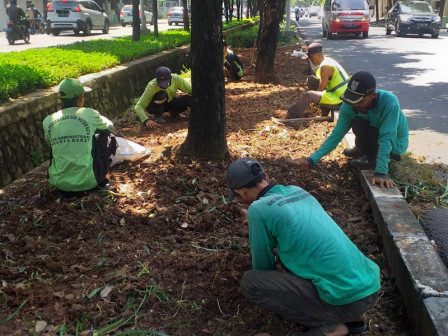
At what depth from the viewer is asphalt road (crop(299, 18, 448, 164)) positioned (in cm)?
613

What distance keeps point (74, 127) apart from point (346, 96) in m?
2.54

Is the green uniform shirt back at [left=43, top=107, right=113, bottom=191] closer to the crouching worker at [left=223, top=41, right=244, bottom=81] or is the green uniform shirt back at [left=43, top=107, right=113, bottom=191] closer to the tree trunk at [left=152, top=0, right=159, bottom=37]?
the crouching worker at [left=223, top=41, right=244, bottom=81]

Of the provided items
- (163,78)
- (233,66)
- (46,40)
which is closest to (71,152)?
(163,78)

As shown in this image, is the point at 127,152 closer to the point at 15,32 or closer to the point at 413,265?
the point at 413,265

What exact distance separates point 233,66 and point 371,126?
246 inches

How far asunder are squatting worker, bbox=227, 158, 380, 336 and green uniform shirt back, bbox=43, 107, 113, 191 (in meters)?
2.12

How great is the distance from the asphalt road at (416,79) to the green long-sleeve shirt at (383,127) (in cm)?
100

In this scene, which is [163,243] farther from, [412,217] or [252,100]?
[252,100]

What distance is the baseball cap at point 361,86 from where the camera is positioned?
13.4 ft

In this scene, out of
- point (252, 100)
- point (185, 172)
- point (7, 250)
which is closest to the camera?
point (7, 250)

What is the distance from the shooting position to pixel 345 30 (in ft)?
73.9

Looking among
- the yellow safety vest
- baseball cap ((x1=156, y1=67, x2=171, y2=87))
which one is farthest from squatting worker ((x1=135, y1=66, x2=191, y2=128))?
the yellow safety vest

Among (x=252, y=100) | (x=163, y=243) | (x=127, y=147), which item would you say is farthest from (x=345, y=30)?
(x=163, y=243)

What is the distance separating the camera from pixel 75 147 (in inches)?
171
